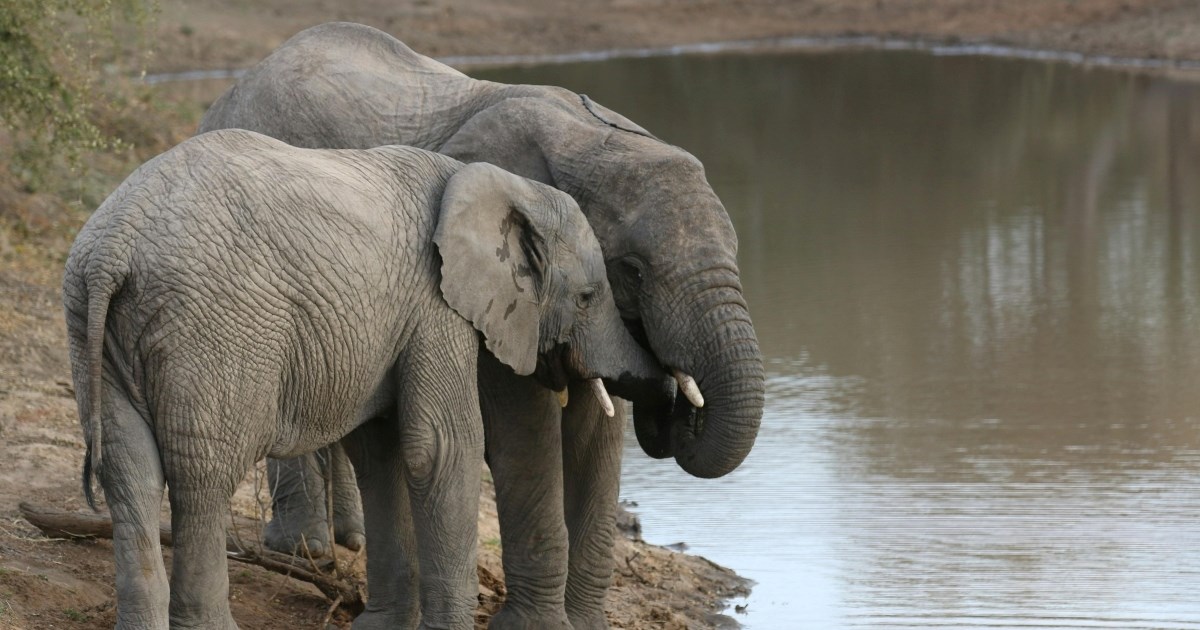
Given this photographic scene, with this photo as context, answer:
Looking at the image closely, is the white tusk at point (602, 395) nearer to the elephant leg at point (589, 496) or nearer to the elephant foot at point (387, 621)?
the elephant leg at point (589, 496)

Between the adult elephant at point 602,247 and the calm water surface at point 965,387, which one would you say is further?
the calm water surface at point 965,387

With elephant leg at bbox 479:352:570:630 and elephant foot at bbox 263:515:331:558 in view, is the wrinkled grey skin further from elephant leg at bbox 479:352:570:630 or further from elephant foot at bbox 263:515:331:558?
elephant foot at bbox 263:515:331:558

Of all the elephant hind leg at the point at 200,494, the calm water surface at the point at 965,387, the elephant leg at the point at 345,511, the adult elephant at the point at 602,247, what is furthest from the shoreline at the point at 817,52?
the elephant hind leg at the point at 200,494

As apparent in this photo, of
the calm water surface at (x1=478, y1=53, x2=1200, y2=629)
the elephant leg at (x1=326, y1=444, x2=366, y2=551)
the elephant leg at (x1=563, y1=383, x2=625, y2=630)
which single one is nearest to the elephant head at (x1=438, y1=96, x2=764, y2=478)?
the elephant leg at (x1=563, y1=383, x2=625, y2=630)

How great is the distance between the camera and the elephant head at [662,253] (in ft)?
17.8

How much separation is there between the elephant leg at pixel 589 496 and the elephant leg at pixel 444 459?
767mm

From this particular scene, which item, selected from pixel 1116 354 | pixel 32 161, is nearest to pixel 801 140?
pixel 1116 354

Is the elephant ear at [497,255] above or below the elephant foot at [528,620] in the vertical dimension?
above

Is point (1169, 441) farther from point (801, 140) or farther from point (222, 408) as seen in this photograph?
point (801, 140)

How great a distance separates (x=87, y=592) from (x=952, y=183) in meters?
14.6

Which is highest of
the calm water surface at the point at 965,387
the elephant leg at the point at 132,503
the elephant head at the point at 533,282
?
the calm water surface at the point at 965,387

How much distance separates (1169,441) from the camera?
9.60 m

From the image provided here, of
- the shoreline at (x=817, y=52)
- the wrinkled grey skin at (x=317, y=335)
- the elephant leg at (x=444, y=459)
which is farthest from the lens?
the shoreline at (x=817, y=52)

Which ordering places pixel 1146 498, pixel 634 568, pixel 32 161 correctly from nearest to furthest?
pixel 634 568
pixel 1146 498
pixel 32 161
